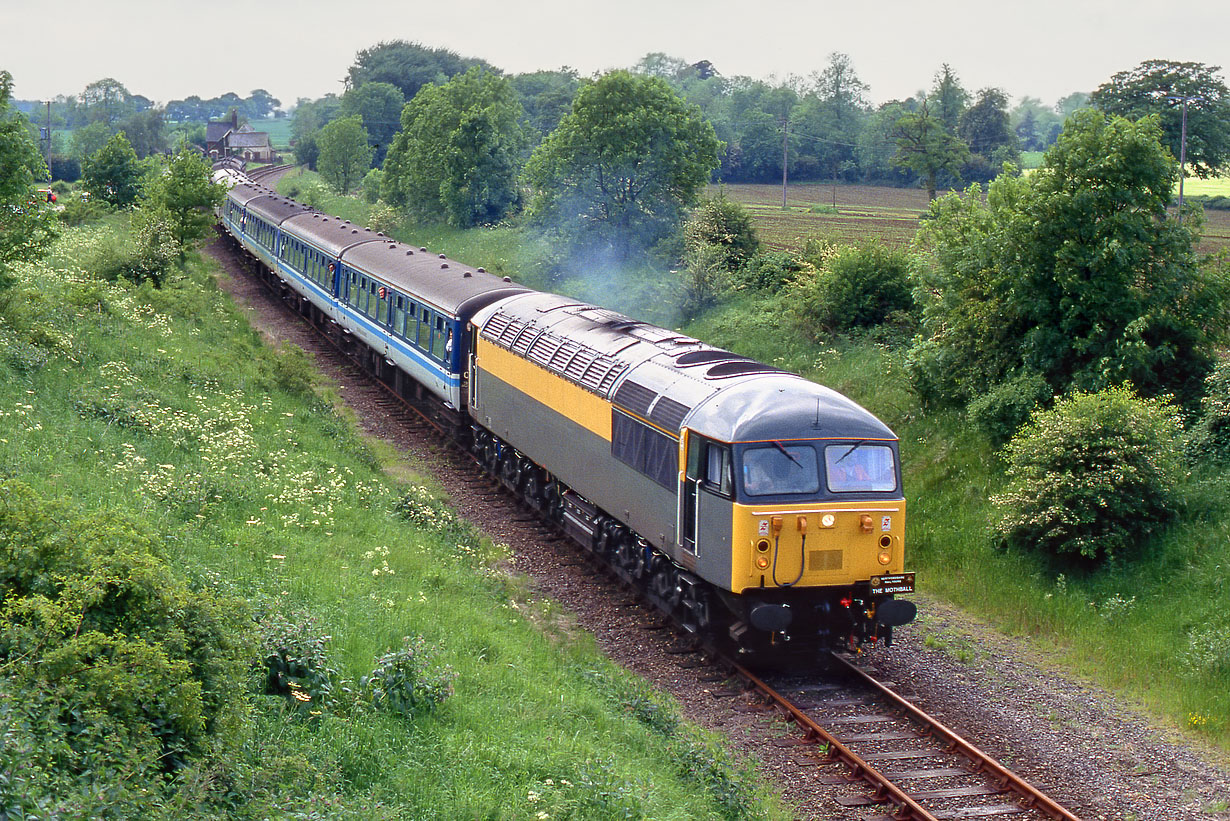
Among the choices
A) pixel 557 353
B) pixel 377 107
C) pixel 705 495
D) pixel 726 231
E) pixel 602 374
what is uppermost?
pixel 377 107

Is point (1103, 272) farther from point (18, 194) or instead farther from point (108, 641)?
point (18, 194)

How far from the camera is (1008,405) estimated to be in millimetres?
19359

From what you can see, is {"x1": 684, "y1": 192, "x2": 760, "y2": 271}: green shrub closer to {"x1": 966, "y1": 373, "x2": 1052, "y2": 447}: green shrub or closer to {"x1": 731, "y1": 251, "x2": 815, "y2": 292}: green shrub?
{"x1": 731, "y1": 251, "x2": 815, "y2": 292}: green shrub

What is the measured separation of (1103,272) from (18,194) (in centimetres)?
1773

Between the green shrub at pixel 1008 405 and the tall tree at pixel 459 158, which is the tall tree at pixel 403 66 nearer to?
the tall tree at pixel 459 158

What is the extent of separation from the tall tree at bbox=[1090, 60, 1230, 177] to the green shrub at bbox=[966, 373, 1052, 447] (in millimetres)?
24076

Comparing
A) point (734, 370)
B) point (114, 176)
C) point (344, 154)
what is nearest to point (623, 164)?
point (734, 370)

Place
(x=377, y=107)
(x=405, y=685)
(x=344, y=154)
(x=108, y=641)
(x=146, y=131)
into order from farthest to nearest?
(x=146, y=131), (x=377, y=107), (x=344, y=154), (x=405, y=685), (x=108, y=641)

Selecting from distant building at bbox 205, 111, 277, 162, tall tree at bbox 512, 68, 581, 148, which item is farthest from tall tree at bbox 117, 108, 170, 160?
tall tree at bbox 512, 68, 581, 148

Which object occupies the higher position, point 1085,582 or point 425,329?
point 425,329

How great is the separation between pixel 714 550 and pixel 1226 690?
5.82m

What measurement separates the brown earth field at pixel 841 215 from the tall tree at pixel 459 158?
1245 centimetres

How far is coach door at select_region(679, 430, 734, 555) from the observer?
44.0ft

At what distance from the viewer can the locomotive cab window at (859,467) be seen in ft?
44.7
